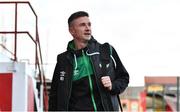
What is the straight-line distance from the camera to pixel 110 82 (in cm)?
434

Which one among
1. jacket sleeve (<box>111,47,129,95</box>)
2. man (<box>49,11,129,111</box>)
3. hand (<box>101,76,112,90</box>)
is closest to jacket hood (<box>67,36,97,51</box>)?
man (<box>49,11,129,111</box>)

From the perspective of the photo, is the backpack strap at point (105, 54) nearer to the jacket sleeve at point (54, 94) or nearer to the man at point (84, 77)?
Answer: the man at point (84, 77)

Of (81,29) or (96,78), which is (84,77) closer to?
(96,78)

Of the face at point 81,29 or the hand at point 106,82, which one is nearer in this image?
the hand at point 106,82

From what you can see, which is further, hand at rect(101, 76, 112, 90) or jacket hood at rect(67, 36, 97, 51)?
jacket hood at rect(67, 36, 97, 51)

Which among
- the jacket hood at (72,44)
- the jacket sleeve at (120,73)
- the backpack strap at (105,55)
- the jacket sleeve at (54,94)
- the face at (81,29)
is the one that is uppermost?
the face at (81,29)

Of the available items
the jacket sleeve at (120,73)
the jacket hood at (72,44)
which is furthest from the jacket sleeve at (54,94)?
the jacket sleeve at (120,73)

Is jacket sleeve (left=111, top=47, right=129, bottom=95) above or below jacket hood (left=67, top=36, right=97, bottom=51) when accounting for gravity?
below

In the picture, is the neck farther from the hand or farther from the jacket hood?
the hand

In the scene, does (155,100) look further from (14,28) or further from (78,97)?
(78,97)

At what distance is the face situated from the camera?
4465 millimetres

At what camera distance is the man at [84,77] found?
14.3 feet

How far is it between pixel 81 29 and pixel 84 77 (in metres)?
0.35

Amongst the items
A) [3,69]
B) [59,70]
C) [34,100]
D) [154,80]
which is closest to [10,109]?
[3,69]
